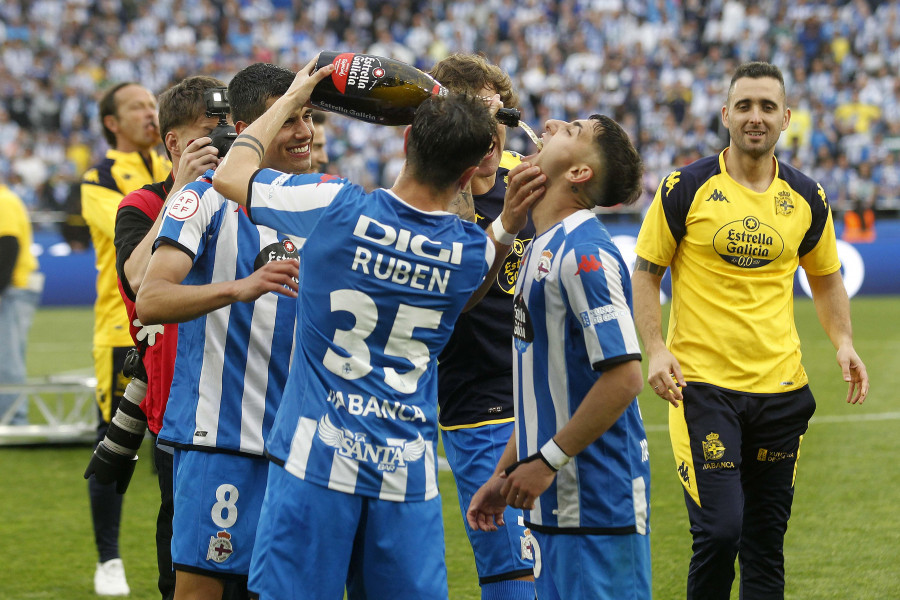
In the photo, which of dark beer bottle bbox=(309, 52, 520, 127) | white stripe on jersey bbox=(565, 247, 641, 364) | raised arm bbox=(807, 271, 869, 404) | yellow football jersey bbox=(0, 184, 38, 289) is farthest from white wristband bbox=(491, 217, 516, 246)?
yellow football jersey bbox=(0, 184, 38, 289)

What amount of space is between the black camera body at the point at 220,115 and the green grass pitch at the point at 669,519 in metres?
2.60

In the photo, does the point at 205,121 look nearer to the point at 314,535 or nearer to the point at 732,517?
the point at 314,535

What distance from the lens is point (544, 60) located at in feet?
85.4

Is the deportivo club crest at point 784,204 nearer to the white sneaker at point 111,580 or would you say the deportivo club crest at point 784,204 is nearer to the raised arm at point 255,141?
the raised arm at point 255,141

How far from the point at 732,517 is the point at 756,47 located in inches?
934

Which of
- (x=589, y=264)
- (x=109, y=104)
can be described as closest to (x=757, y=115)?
(x=589, y=264)

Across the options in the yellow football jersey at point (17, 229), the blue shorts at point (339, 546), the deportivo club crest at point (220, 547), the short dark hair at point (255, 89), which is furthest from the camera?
the yellow football jersey at point (17, 229)

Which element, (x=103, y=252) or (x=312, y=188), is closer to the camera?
(x=312, y=188)

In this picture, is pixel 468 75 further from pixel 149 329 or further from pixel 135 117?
pixel 135 117

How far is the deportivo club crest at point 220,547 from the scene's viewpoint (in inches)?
130

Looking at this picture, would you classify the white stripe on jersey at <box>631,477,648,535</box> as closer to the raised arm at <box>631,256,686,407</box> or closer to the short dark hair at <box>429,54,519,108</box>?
the raised arm at <box>631,256,686,407</box>

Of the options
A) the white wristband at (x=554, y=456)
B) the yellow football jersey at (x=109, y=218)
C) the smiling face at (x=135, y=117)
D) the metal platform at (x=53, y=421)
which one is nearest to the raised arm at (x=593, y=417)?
the white wristband at (x=554, y=456)

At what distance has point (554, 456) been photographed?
2887 mm

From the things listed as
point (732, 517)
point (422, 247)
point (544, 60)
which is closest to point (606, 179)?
point (422, 247)
